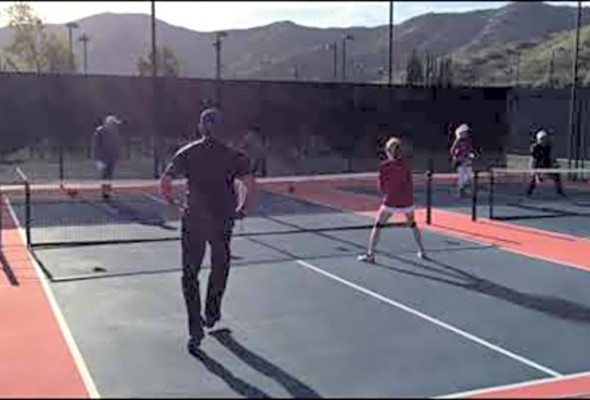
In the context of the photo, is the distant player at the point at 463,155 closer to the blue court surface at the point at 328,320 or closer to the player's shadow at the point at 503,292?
the blue court surface at the point at 328,320

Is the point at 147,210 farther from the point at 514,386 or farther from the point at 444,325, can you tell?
the point at 514,386

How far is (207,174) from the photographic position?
20.4ft

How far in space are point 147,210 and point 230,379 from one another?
10455 millimetres

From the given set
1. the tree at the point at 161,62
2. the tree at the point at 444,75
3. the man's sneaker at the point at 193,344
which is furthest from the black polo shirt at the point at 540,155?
the man's sneaker at the point at 193,344

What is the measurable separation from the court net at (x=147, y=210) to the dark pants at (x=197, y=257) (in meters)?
5.65

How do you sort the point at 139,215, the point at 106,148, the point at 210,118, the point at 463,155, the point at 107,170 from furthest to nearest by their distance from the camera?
the point at 463,155 → the point at 107,170 → the point at 106,148 → the point at 139,215 → the point at 210,118

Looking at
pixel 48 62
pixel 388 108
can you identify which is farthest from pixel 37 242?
pixel 48 62

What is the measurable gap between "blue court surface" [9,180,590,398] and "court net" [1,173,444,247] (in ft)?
3.46

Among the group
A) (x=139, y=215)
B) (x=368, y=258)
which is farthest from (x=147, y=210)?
(x=368, y=258)

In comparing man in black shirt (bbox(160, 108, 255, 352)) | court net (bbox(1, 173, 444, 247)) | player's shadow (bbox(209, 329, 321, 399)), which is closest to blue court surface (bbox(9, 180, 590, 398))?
player's shadow (bbox(209, 329, 321, 399))

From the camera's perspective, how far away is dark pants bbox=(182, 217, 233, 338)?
6285 mm

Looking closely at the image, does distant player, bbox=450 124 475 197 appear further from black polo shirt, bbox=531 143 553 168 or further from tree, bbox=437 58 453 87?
tree, bbox=437 58 453 87

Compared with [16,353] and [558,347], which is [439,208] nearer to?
[558,347]

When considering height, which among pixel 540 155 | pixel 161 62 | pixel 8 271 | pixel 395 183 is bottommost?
pixel 8 271
